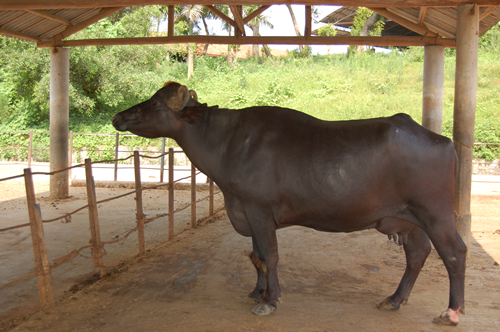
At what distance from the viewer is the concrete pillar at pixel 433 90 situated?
787cm

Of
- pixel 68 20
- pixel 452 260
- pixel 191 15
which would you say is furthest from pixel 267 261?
pixel 191 15

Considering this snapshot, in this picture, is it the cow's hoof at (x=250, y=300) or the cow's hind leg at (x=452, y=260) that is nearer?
the cow's hind leg at (x=452, y=260)

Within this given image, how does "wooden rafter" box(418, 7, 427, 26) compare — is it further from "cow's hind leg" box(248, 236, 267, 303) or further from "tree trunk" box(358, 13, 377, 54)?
"tree trunk" box(358, 13, 377, 54)

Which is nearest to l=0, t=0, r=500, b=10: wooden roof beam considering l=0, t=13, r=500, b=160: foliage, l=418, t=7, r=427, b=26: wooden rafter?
l=418, t=7, r=427, b=26: wooden rafter

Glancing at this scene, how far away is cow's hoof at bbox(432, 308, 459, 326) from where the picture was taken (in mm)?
3318

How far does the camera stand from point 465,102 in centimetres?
535

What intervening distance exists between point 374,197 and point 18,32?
Answer: 8137 mm

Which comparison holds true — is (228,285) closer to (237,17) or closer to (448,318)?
(448,318)

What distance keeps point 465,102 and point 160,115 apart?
3.99 meters

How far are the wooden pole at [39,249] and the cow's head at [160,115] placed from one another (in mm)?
981

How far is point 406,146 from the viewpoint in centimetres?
329

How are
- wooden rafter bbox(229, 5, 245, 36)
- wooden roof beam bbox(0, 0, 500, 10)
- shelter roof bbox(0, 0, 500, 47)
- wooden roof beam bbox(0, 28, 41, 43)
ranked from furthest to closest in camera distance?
wooden roof beam bbox(0, 28, 41, 43)
wooden rafter bbox(229, 5, 245, 36)
shelter roof bbox(0, 0, 500, 47)
wooden roof beam bbox(0, 0, 500, 10)

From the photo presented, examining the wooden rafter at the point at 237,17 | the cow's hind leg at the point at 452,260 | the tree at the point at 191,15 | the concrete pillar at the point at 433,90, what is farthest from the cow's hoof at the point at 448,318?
the tree at the point at 191,15

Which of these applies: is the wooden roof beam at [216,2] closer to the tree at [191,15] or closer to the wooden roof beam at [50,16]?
the wooden roof beam at [50,16]
